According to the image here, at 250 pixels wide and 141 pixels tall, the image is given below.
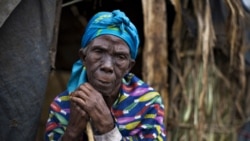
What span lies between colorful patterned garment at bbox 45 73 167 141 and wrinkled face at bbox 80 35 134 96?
17 cm

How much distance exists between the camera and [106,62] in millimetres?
2312

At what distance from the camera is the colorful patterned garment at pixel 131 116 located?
8.23 feet

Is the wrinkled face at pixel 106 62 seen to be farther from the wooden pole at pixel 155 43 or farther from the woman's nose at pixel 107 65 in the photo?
the wooden pole at pixel 155 43

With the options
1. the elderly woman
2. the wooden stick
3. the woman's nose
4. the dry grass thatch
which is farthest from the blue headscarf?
the dry grass thatch

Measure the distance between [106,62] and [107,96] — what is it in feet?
0.58

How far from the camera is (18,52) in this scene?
240cm

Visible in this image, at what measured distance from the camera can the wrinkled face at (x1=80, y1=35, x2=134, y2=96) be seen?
230 cm

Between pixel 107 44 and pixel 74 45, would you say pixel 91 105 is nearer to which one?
pixel 107 44

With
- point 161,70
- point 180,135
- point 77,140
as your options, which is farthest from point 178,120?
point 77,140

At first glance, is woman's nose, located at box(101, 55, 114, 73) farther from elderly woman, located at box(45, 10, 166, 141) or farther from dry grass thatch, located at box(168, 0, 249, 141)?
dry grass thatch, located at box(168, 0, 249, 141)

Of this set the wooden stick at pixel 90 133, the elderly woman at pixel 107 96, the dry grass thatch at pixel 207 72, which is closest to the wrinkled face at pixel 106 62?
the elderly woman at pixel 107 96

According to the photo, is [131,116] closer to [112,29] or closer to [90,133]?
[90,133]

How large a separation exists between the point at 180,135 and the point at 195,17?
982mm

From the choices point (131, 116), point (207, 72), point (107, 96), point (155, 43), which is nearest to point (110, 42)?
point (107, 96)
